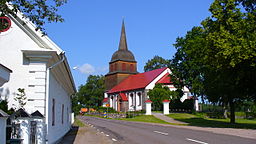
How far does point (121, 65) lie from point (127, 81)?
520 cm

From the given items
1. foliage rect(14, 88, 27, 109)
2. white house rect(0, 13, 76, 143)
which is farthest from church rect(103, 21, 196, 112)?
foliage rect(14, 88, 27, 109)

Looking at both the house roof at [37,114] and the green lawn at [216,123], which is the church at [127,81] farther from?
the house roof at [37,114]

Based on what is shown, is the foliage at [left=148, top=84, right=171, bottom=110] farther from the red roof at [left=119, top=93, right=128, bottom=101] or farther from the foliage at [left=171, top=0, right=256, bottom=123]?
the foliage at [left=171, top=0, right=256, bottom=123]

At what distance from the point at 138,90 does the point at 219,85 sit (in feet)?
127

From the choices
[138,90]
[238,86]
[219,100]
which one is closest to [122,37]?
[138,90]

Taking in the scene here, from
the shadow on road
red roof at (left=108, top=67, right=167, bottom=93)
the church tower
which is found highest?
the church tower

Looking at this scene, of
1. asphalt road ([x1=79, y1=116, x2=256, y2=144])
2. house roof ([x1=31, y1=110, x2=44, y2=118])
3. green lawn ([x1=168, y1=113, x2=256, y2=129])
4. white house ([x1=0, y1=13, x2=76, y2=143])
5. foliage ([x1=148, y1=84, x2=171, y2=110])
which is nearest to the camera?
house roof ([x1=31, y1=110, x2=44, y2=118])

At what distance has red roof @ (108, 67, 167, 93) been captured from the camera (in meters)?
64.6

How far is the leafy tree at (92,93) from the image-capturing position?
311 ft

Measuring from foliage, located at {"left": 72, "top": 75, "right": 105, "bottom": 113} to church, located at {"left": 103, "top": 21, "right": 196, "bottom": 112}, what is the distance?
418 inches

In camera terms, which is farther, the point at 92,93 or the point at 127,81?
the point at 92,93

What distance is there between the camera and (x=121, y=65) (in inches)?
3105

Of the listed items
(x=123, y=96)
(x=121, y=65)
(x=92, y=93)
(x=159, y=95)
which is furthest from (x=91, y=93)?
(x=159, y=95)

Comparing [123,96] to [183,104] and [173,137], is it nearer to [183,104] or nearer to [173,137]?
[183,104]
